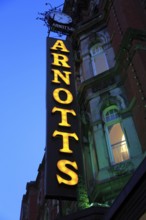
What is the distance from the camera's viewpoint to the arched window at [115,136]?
12859 millimetres

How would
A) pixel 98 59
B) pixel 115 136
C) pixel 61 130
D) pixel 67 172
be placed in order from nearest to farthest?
pixel 67 172
pixel 61 130
pixel 115 136
pixel 98 59

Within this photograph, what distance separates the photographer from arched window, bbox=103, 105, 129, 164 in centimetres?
1286

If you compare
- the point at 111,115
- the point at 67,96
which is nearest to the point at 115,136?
the point at 111,115

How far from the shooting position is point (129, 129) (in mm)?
12828

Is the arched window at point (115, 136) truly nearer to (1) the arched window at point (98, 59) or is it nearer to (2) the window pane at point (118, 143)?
(2) the window pane at point (118, 143)

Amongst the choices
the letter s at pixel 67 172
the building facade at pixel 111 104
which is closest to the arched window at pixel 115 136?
the building facade at pixel 111 104

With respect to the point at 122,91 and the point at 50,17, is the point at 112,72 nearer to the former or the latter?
the point at 122,91

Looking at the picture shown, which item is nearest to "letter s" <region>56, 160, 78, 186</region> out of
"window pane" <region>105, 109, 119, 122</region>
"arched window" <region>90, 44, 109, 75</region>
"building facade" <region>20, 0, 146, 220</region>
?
"building facade" <region>20, 0, 146, 220</region>

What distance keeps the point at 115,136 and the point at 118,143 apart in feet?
1.56

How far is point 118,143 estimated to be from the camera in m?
13.3

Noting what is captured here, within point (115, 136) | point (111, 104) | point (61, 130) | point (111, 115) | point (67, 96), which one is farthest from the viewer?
point (67, 96)

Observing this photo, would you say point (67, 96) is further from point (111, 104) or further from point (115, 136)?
point (115, 136)

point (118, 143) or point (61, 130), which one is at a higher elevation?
point (61, 130)

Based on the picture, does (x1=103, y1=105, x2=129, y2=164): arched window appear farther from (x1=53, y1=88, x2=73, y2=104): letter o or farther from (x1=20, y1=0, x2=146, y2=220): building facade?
(x1=53, y1=88, x2=73, y2=104): letter o
